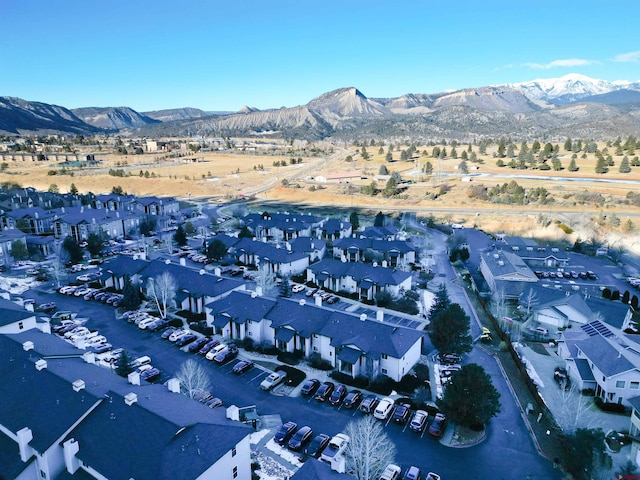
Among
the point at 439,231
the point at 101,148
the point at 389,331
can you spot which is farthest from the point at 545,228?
the point at 101,148

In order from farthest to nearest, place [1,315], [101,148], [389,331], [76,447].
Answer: [101,148] < [389,331] < [1,315] < [76,447]

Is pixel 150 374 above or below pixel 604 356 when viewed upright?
below

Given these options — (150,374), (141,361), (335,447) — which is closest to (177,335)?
(141,361)

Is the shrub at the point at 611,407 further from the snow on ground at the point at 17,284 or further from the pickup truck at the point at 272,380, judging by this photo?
the snow on ground at the point at 17,284

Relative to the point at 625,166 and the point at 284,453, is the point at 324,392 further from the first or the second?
the point at 625,166

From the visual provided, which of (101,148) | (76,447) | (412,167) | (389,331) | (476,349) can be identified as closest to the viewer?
(76,447)

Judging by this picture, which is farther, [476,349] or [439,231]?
[439,231]

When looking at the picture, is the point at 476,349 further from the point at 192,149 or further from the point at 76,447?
the point at 192,149
